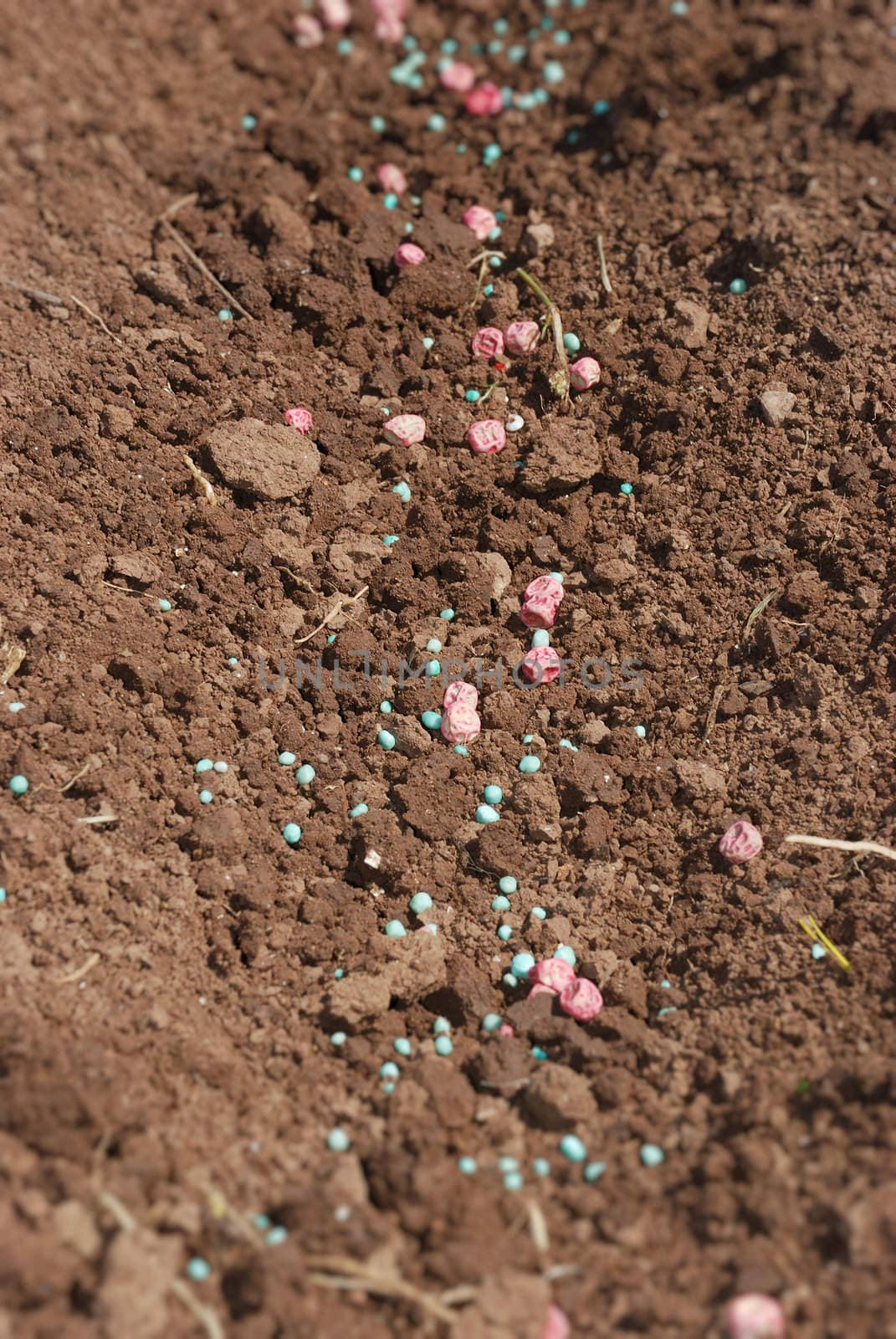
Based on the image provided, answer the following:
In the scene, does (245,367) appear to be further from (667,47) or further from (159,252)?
(667,47)

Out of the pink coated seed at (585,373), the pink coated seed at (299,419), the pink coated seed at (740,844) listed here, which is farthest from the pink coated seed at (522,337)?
the pink coated seed at (740,844)

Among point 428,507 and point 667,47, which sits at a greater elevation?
point 667,47

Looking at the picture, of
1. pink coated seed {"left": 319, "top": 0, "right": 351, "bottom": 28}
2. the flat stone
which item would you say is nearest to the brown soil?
the flat stone

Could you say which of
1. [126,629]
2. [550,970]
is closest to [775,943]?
[550,970]

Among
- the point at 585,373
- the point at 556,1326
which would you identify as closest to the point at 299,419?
the point at 585,373

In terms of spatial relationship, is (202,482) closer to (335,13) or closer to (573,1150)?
(573,1150)

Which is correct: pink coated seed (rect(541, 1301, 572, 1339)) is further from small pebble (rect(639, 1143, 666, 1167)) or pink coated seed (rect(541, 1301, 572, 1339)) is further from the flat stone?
the flat stone
